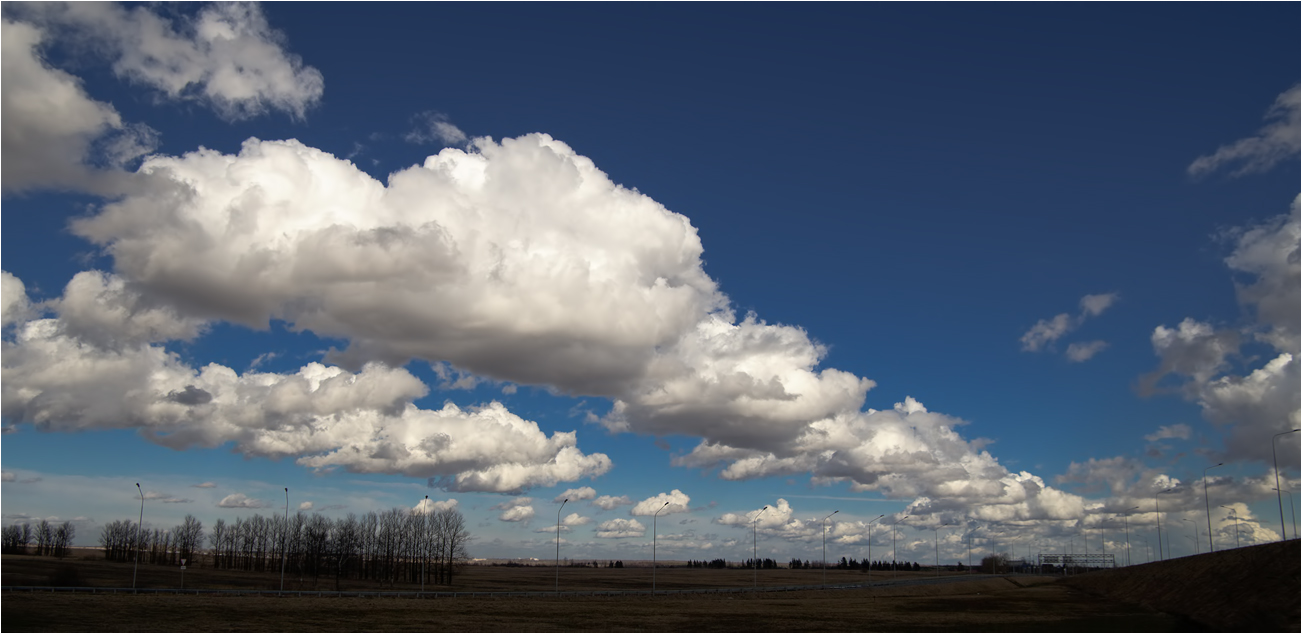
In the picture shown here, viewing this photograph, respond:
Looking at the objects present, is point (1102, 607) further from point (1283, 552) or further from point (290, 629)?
point (290, 629)

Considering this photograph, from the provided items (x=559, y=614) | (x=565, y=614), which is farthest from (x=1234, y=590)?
(x=559, y=614)

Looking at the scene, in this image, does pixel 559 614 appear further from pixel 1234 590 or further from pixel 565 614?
pixel 1234 590

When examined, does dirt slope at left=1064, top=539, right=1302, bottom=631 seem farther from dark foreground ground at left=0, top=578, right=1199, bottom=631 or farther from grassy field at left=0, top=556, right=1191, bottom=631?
grassy field at left=0, top=556, right=1191, bottom=631

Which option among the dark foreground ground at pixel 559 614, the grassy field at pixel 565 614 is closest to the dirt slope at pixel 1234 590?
the dark foreground ground at pixel 559 614

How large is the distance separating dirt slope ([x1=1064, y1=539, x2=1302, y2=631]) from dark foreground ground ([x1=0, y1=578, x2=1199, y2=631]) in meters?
2.42

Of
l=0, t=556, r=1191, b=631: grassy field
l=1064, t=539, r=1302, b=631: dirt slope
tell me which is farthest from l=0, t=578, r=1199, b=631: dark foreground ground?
l=1064, t=539, r=1302, b=631: dirt slope

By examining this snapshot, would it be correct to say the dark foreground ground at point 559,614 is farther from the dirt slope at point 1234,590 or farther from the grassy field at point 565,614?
the dirt slope at point 1234,590

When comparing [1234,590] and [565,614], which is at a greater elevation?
[1234,590]

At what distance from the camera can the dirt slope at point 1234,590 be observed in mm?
60938

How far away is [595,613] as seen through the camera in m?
82.7

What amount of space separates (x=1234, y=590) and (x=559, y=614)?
5687 cm

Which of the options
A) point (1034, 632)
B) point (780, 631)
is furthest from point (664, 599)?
point (1034, 632)

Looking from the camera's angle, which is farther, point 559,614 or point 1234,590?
point 559,614

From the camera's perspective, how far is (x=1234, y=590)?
230 feet
